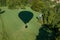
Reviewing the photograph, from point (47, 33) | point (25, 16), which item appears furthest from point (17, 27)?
point (47, 33)

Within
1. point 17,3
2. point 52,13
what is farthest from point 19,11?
point 52,13

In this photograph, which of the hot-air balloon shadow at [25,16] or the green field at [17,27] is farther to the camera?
the hot-air balloon shadow at [25,16]

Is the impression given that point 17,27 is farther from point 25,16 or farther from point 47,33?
point 47,33

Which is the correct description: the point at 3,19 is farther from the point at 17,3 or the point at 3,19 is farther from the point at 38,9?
the point at 38,9

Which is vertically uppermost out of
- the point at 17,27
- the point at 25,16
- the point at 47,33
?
the point at 25,16

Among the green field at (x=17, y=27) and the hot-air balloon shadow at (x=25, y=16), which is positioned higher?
the hot-air balloon shadow at (x=25, y=16)

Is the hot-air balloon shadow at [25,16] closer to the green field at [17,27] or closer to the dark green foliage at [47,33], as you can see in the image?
the green field at [17,27]

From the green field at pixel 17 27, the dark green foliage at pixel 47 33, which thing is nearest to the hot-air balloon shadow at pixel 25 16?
the green field at pixel 17 27

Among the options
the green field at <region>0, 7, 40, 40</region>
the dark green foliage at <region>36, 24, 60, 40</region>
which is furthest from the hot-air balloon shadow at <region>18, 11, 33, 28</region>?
the dark green foliage at <region>36, 24, 60, 40</region>
